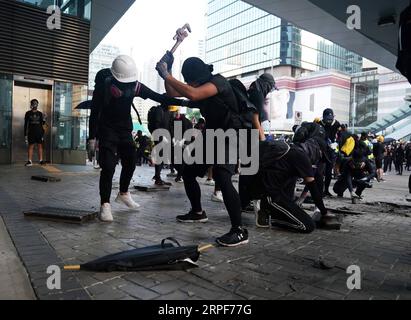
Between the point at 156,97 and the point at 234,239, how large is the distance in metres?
1.99


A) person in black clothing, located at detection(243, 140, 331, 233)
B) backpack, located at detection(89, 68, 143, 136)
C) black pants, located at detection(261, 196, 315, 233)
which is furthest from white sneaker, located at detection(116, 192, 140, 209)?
black pants, located at detection(261, 196, 315, 233)

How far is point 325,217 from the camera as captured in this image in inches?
177

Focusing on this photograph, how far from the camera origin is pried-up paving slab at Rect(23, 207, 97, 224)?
13.4 ft

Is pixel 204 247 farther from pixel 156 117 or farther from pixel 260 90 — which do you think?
pixel 156 117

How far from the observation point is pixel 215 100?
3.61 meters

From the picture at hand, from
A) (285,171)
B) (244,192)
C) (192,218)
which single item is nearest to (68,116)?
(244,192)

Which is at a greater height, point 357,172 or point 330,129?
point 330,129

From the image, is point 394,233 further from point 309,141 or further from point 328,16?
point 328,16

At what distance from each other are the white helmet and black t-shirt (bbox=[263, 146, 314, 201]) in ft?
6.51

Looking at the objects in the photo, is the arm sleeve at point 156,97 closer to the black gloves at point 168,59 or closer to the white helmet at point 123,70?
the white helmet at point 123,70

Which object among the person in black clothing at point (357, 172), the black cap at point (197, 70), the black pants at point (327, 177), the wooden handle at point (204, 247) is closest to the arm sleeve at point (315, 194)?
the wooden handle at point (204, 247)

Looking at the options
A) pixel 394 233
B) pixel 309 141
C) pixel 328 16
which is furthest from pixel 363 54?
pixel 394 233

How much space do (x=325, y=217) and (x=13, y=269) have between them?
337 cm

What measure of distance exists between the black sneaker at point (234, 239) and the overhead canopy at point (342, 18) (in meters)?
8.59
